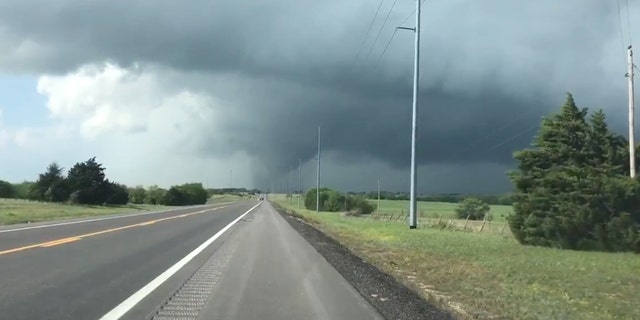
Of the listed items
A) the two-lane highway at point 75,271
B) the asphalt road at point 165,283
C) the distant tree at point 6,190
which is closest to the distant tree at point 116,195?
the distant tree at point 6,190

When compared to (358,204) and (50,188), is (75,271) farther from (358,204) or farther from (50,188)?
(358,204)

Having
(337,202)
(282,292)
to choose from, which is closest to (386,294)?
(282,292)

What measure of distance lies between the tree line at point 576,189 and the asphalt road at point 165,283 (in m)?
11.8

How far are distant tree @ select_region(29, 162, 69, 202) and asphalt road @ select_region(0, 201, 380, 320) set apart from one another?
7019 centimetres

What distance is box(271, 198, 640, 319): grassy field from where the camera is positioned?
10.4 m

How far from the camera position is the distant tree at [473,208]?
96.1 m

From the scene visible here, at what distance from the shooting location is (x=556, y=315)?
969 cm

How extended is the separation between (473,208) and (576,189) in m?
75.6

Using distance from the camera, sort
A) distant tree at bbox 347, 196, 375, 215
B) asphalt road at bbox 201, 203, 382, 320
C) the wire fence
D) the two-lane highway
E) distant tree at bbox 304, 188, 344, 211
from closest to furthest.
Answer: the two-lane highway, asphalt road at bbox 201, 203, 382, 320, the wire fence, distant tree at bbox 347, 196, 375, 215, distant tree at bbox 304, 188, 344, 211

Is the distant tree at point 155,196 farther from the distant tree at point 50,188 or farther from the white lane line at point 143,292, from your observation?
the white lane line at point 143,292

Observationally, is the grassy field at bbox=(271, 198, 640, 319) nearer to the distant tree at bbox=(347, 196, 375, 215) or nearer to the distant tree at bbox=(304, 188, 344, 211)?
the distant tree at bbox=(347, 196, 375, 215)

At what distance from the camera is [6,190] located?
106 meters

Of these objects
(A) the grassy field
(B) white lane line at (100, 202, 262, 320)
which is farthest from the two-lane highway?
(A) the grassy field

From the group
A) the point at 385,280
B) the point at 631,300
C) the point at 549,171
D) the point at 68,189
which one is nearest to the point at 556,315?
the point at 631,300
